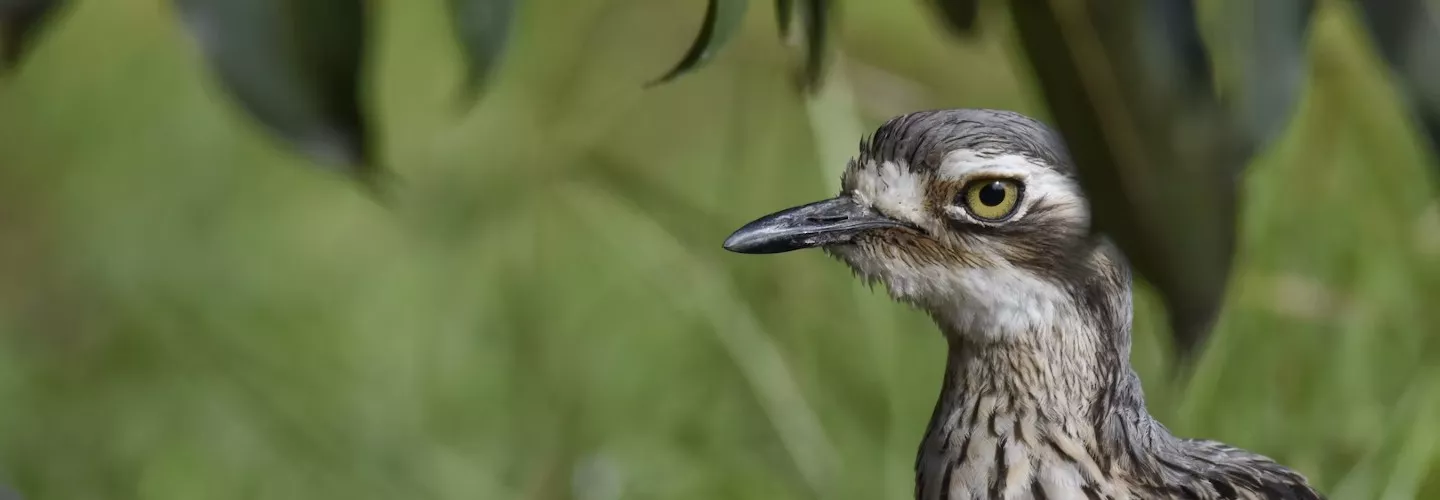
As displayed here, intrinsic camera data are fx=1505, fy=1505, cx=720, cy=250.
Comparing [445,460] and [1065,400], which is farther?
[445,460]

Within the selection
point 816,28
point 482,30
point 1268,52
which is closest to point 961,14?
point 816,28

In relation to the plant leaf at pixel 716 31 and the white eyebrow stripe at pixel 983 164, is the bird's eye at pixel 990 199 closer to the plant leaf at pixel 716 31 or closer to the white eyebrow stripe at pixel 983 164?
the white eyebrow stripe at pixel 983 164

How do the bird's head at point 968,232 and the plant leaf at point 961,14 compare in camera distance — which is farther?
the bird's head at point 968,232

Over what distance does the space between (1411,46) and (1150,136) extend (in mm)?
154

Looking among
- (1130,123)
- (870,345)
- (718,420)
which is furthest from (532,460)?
(1130,123)

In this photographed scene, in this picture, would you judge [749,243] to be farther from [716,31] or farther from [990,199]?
[716,31]

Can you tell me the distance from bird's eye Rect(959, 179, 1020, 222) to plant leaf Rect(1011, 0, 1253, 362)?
0.52 metres

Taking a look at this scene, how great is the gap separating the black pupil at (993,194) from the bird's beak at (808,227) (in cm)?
7

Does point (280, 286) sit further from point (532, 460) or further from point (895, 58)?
point (895, 58)

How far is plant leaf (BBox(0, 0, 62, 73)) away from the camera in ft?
2.41

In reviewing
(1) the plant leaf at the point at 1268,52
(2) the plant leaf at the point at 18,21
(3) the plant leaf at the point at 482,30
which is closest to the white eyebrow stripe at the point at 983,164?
(1) the plant leaf at the point at 1268,52

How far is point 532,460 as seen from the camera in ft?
7.45

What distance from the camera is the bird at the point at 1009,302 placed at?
130cm

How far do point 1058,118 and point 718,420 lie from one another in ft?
5.31
